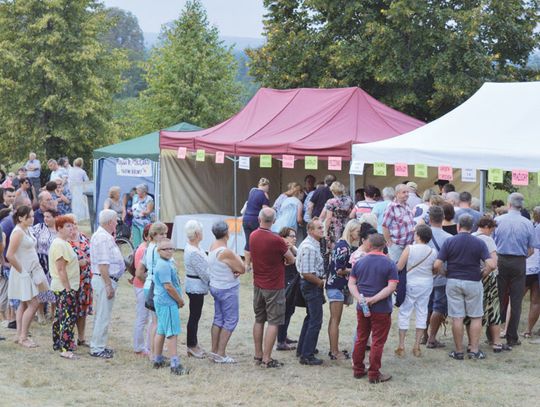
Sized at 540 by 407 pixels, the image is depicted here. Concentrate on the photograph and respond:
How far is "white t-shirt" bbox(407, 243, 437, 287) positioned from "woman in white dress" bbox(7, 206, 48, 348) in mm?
3756

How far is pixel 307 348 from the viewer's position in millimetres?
8016

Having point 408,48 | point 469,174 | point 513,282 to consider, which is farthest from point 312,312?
point 408,48

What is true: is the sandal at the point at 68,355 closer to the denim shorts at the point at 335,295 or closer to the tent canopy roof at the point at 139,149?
the denim shorts at the point at 335,295

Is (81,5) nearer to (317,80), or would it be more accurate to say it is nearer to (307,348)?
(317,80)

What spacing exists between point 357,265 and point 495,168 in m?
3.81

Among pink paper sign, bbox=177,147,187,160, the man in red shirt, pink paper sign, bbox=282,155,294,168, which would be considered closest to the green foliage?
pink paper sign, bbox=177,147,187,160

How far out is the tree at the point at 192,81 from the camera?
32438 millimetres

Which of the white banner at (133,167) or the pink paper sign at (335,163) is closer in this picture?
the pink paper sign at (335,163)

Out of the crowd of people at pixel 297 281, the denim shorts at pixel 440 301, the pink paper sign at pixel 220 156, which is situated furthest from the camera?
the pink paper sign at pixel 220 156

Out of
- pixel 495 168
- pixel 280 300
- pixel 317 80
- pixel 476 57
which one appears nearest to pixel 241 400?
pixel 280 300

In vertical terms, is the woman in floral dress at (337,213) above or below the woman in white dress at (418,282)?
above

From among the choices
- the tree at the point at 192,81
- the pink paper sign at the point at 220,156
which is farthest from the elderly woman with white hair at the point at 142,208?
the tree at the point at 192,81

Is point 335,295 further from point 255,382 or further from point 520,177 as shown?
point 520,177

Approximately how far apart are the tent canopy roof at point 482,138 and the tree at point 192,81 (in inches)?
803
